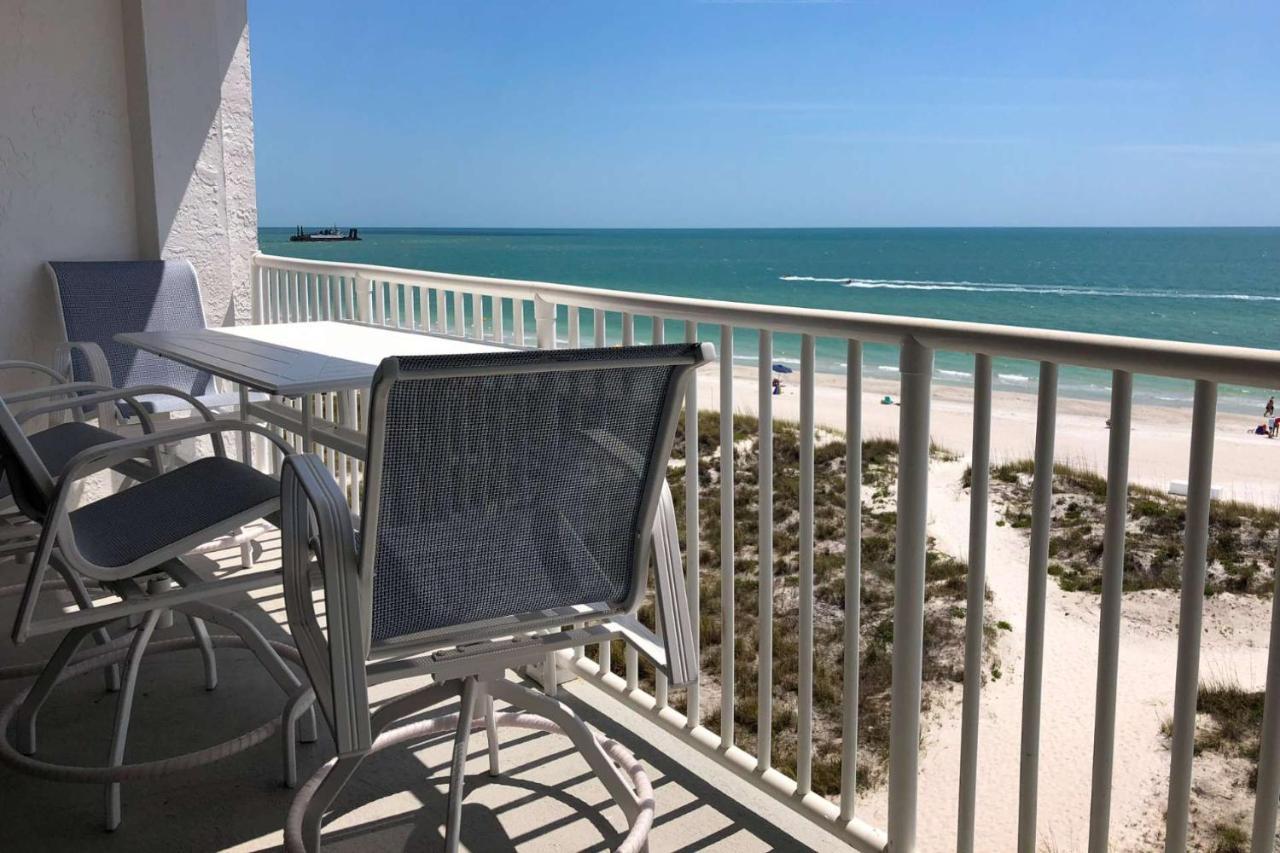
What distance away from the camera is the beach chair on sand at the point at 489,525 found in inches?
59.6

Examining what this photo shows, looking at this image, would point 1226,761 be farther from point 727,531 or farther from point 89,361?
point 89,361

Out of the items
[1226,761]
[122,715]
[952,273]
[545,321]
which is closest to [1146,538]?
[1226,761]

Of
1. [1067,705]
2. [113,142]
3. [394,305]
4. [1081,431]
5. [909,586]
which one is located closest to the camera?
[909,586]

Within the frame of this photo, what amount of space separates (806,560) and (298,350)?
1558mm

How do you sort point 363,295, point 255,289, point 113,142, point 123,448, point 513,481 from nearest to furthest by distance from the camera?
point 513,481 → point 123,448 → point 363,295 → point 113,142 → point 255,289

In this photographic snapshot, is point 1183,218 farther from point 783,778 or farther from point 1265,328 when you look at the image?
point 783,778

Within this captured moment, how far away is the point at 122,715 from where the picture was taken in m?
2.25

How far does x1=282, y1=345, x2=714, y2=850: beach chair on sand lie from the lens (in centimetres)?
151

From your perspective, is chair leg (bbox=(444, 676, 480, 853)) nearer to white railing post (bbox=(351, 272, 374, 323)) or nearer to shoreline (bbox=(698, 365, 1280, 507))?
white railing post (bbox=(351, 272, 374, 323))

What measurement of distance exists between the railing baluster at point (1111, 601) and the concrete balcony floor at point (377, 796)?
67 centimetres

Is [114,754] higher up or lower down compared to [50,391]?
lower down

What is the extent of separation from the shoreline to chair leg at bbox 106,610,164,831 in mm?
8697

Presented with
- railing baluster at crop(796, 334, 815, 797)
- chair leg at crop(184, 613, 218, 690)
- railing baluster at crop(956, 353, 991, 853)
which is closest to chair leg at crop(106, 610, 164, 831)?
chair leg at crop(184, 613, 218, 690)

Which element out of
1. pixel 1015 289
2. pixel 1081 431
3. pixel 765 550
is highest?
pixel 765 550
